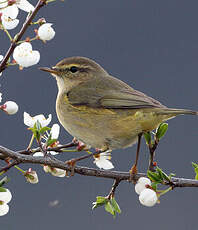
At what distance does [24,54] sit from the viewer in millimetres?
3160

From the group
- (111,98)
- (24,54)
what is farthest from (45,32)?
(111,98)

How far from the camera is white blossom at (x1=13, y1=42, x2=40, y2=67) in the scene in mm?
3135

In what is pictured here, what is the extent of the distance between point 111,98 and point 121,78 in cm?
1391

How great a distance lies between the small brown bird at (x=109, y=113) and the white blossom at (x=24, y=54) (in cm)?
95

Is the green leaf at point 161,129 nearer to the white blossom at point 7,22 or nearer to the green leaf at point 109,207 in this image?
the green leaf at point 109,207

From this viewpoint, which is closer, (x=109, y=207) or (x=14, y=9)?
(x=14, y=9)

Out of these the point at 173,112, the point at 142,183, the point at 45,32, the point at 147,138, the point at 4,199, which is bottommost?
the point at 4,199

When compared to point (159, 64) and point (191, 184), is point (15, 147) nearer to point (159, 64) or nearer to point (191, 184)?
point (159, 64)

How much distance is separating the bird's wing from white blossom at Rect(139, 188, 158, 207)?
0.96m

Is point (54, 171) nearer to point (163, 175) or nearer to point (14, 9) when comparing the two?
point (163, 175)

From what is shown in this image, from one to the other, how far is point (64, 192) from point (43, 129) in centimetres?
1330

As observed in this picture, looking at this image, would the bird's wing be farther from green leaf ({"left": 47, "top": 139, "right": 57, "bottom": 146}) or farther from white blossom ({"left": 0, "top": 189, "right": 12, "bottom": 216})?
white blossom ({"left": 0, "top": 189, "right": 12, "bottom": 216})

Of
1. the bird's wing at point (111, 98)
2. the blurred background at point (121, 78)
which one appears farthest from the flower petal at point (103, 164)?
the blurred background at point (121, 78)

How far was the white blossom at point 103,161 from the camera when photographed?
12.5ft
